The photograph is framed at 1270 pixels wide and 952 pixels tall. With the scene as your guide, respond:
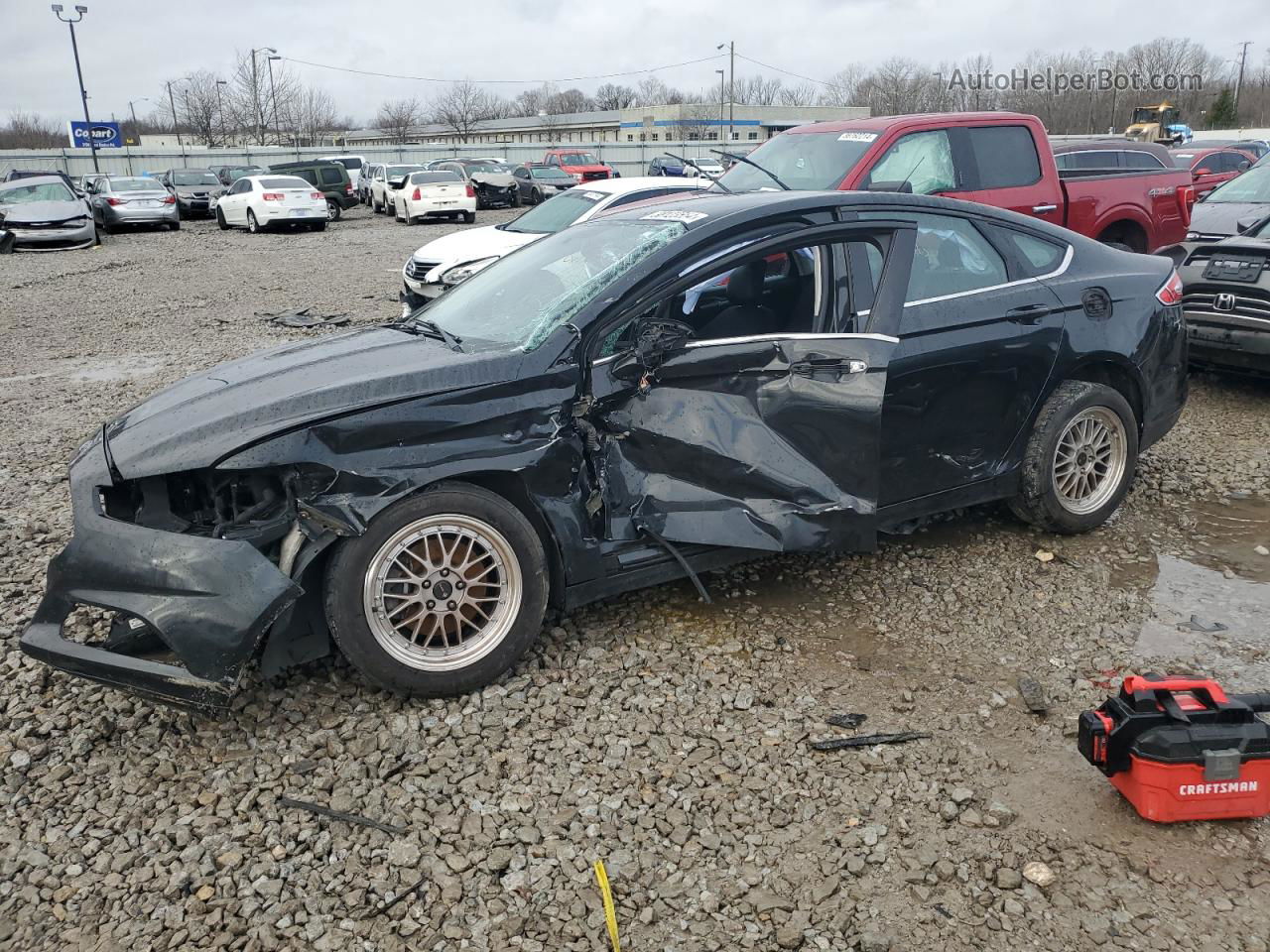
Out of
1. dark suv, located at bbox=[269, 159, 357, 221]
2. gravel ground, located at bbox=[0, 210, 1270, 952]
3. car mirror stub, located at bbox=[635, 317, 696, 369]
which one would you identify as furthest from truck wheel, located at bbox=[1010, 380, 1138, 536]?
dark suv, located at bbox=[269, 159, 357, 221]

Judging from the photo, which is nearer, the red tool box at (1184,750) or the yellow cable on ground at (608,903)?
the yellow cable on ground at (608,903)

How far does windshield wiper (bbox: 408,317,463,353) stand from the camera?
391 centimetres

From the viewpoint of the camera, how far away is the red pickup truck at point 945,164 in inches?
321

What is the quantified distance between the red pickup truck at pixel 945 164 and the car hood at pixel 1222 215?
52.1 inches

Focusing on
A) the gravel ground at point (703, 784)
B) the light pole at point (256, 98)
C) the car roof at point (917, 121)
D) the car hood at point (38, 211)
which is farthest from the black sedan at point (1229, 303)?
the light pole at point (256, 98)

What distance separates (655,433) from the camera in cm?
368

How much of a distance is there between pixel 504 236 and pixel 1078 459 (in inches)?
302

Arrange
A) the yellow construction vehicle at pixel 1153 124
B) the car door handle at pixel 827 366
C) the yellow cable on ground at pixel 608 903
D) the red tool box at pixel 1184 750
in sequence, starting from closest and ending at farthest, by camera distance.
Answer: the yellow cable on ground at pixel 608 903
the red tool box at pixel 1184 750
the car door handle at pixel 827 366
the yellow construction vehicle at pixel 1153 124

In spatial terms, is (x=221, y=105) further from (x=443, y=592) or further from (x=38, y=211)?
(x=443, y=592)

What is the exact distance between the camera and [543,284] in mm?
4199

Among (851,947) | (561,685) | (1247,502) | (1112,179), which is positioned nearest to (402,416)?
(561,685)

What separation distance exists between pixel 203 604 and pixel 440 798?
932 mm

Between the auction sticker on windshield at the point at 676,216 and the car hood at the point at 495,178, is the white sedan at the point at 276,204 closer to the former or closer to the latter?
the car hood at the point at 495,178

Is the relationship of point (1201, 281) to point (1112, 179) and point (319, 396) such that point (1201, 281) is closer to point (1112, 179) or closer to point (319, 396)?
point (1112, 179)
